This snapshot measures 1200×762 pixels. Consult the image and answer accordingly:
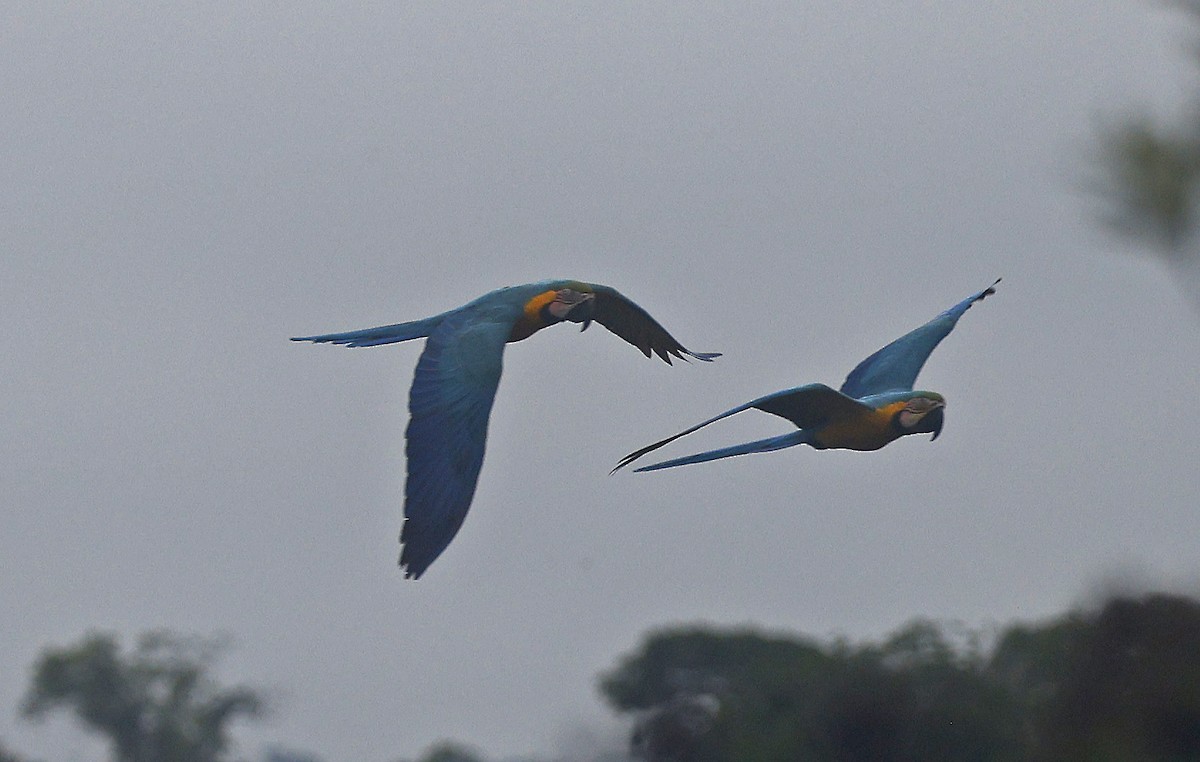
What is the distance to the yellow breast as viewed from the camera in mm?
11930

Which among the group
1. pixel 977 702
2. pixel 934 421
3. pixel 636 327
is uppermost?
pixel 977 702

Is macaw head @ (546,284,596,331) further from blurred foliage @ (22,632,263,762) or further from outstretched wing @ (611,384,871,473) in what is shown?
blurred foliage @ (22,632,263,762)

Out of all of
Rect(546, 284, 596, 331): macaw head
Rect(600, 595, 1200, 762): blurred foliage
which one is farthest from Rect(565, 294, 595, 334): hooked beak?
Rect(600, 595, 1200, 762): blurred foliage

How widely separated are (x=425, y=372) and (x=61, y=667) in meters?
51.3

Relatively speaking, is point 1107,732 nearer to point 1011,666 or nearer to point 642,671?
point 1011,666

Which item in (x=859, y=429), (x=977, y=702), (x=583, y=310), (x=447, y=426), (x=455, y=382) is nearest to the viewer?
(x=447, y=426)

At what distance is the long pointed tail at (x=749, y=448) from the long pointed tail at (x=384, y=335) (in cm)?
172

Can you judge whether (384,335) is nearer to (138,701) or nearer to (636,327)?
(636,327)

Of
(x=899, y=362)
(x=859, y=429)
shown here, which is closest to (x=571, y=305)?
(x=859, y=429)

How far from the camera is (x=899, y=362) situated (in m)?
13.8

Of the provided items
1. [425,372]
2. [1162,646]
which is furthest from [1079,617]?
[425,372]

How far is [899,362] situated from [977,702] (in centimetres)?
1508

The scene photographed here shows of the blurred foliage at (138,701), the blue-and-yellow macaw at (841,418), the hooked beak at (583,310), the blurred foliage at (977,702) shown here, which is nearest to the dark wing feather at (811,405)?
the blue-and-yellow macaw at (841,418)

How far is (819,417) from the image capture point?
1189cm
